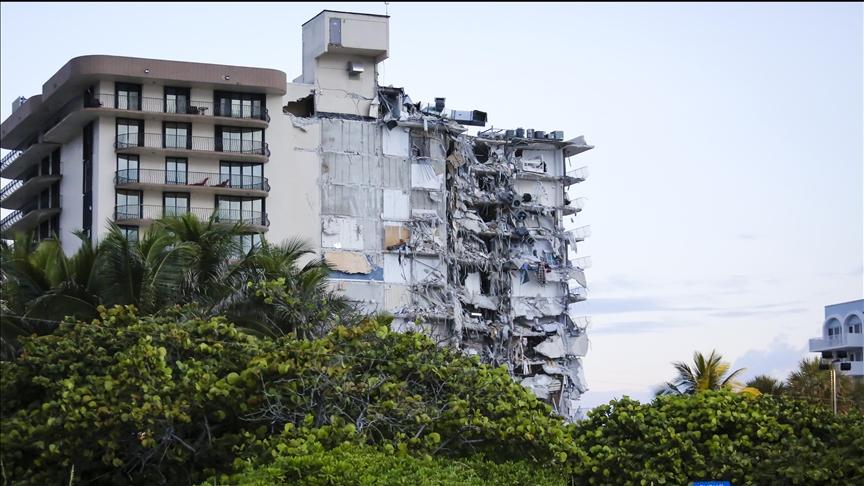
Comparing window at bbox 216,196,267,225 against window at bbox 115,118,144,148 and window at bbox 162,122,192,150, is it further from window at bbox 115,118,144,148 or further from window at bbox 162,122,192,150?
window at bbox 115,118,144,148

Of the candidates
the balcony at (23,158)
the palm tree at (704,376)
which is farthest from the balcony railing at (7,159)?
the palm tree at (704,376)

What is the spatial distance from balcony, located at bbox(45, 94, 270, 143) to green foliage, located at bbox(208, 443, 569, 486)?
143 ft

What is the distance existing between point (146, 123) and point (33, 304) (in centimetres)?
3818

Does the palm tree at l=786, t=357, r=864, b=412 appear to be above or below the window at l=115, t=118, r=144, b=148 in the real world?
below

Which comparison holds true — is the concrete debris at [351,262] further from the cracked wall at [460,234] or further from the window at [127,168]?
the window at [127,168]

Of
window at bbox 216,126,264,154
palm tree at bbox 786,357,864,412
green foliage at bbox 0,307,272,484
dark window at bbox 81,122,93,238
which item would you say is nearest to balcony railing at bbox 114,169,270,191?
window at bbox 216,126,264,154

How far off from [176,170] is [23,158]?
1312 cm

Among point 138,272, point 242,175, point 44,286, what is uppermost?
point 242,175

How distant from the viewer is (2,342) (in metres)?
34.2

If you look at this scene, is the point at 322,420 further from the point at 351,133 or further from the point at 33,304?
the point at 351,133

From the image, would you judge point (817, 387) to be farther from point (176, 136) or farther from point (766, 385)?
point (176, 136)

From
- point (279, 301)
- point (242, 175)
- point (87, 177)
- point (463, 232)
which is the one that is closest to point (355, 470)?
point (279, 301)

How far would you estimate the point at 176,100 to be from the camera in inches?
2859

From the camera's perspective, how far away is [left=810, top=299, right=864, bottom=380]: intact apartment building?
98.6 m
